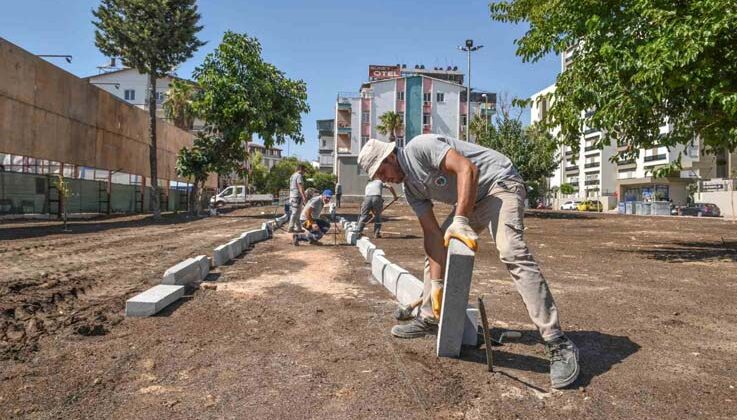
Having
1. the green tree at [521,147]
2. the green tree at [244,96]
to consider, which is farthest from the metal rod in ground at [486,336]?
the green tree at [521,147]

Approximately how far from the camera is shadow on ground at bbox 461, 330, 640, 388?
3129mm

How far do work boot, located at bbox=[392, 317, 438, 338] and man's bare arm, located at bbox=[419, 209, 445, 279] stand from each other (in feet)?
1.20

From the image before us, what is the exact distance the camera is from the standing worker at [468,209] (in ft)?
9.87

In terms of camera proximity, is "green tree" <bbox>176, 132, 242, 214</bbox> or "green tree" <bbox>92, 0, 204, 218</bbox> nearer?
"green tree" <bbox>92, 0, 204, 218</bbox>

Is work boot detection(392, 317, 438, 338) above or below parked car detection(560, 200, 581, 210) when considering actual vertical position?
below

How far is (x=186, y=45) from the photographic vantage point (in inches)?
906

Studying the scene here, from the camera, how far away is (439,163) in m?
3.20

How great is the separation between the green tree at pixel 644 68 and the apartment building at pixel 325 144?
79.2 meters

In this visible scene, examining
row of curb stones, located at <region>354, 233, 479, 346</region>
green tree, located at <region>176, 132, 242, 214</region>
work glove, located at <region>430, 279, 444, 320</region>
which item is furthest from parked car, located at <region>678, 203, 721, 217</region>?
work glove, located at <region>430, 279, 444, 320</region>

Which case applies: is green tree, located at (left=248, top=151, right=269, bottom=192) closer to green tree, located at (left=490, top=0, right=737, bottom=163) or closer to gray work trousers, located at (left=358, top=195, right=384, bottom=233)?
gray work trousers, located at (left=358, top=195, right=384, bottom=233)

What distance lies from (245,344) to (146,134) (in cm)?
2568

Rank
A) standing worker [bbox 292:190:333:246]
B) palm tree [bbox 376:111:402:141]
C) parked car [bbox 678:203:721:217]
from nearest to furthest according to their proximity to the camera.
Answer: standing worker [bbox 292:190:333:246], parked car [bbox 678:203:721:217], palm tree [bbox 376:111:402:141]

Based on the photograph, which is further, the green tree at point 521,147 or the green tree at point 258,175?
the green tree at point 258,175

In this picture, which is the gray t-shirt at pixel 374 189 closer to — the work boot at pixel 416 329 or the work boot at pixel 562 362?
the work boot at pixel 416 329
